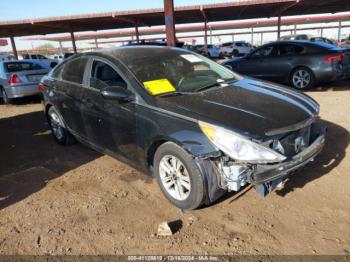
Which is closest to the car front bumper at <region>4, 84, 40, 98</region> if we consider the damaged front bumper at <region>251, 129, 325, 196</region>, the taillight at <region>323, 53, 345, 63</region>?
the taillight at <region>323, 53, 345, 63</region>

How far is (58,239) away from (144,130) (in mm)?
1363

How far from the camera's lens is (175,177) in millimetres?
3359

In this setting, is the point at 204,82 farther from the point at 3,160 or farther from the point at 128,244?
the point at 3,160

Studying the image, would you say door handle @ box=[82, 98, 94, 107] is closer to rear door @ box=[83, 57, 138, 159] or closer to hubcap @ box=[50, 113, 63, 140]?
rear door @ box=[83, 57, 138, 159]

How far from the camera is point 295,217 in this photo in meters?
3.18

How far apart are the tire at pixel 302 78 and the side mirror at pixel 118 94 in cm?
688

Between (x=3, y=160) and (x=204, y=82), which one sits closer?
(x=204, y=82)

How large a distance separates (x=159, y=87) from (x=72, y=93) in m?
1.66

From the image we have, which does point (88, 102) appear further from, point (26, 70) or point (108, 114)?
point (26, 70)

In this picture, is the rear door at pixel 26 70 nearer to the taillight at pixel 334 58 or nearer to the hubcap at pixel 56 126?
the hubcap at pixel 56 126

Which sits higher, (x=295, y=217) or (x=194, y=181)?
(x=194, y=181)

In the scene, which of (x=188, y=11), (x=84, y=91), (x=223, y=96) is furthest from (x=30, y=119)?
(x=188, y=11)

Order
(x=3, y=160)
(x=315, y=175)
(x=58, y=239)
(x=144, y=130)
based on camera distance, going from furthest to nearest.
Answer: (x=3, y=160)
(x=315, y=175)
(x=144, y=130)
(x=58, y=239)

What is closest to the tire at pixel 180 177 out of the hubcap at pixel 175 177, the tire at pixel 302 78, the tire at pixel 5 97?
the hubcap at pixel 175 177
